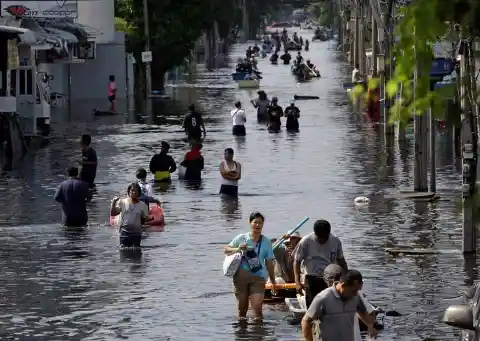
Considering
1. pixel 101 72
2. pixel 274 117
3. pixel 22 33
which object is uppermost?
pixel 22 33

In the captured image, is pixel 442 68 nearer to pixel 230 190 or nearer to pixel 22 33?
pixel 22 33

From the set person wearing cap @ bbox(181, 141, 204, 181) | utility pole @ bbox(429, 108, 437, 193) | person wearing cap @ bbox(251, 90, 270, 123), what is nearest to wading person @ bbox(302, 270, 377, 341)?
utility pole @ bbox(429, 108, 437, 193)

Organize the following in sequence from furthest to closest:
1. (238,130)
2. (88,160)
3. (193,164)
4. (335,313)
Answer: (238,130)
(193,164)
(88,160)
(335,313)

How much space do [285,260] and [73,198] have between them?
744 cm

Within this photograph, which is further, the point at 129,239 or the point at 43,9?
the point at 43,9

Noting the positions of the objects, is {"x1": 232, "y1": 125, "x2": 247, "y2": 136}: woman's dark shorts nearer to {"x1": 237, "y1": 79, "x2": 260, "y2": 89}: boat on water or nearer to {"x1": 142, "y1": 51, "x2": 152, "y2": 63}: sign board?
{"x1": 142, "y1": 51, "x2": 152, "y2": 63}: sign board

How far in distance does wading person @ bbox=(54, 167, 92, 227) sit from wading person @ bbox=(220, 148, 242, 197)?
4.57 meters

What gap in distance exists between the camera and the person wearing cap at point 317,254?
48.9 feet

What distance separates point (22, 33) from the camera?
4081 centimetres

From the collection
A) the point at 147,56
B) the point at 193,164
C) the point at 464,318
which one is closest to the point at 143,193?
the point at 193,164

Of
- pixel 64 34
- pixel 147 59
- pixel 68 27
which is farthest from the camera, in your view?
pixel 147 59

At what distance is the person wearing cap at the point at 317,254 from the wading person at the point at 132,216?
6907 mm

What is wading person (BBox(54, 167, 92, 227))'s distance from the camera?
24281mm

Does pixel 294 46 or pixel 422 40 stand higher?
pixel 422 40
